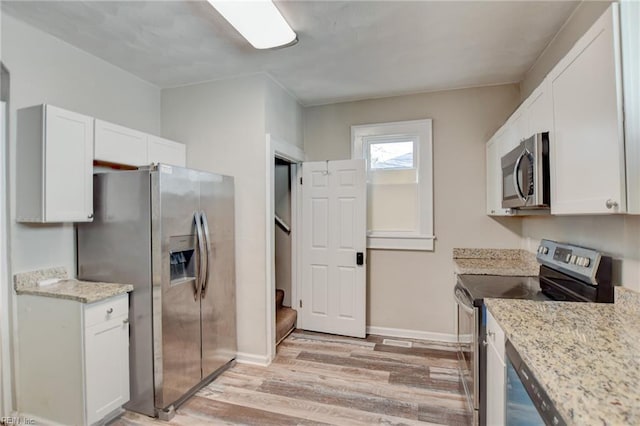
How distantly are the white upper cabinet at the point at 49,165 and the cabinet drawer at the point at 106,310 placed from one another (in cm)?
62

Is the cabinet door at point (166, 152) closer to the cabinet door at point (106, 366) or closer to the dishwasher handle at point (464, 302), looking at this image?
the cabinet door at point (106, 366)

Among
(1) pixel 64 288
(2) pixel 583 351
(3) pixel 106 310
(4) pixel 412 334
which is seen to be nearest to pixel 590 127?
(2) pixel 583 351

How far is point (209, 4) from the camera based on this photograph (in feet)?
6.16

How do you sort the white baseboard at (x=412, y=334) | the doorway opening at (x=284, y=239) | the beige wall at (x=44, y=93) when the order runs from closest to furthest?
the beige wall at (x=44, y=93), the white baseboard at (x=412, y=334), the doorway opening at (x=284, y=239)

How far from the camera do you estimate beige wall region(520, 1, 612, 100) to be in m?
1.77

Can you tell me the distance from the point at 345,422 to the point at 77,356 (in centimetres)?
176

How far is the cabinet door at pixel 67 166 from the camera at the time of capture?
1.92m

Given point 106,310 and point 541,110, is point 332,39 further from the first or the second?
point 106,310

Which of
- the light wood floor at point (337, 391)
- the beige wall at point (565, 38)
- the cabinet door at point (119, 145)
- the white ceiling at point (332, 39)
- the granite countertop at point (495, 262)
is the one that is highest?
the white ceiling at point (332, 39)

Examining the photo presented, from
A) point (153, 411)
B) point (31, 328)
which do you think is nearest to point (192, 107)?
point (31, 328)

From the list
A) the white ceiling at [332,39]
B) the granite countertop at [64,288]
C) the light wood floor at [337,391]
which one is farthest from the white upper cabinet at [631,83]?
the granite countertop at [64,288]

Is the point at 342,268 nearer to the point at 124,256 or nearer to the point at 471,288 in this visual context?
the point at 471,288

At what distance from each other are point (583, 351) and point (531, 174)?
43.1 inches

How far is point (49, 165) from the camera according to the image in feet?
6.33
